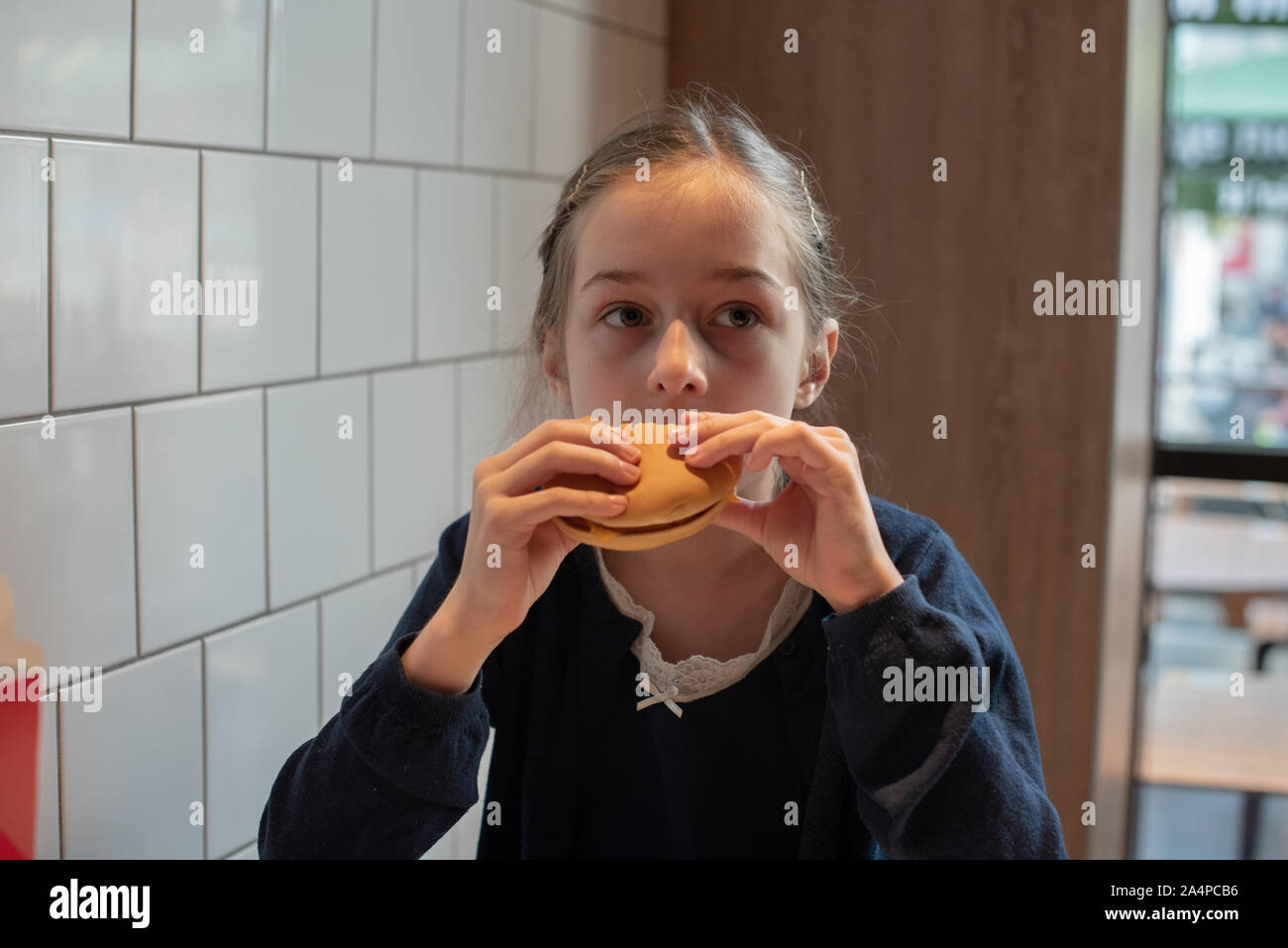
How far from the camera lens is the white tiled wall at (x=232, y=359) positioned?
2.69 feet

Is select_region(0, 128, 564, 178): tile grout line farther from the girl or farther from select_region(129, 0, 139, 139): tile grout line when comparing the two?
the girl

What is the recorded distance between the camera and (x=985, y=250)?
5.35ft

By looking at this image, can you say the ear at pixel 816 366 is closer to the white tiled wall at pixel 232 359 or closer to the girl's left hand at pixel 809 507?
the girl's left hand at pixel 809 507

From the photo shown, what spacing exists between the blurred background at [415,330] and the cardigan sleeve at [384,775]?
5.6 inches

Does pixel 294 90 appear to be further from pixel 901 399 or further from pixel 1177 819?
pixel 1177 819

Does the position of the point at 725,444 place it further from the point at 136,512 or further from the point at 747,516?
the point at 136,512

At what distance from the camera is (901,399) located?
170 centimetres

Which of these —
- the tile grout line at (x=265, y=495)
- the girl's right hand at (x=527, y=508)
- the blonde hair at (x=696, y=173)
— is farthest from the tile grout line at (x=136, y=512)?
the blonde hair at (x=696, y=173)

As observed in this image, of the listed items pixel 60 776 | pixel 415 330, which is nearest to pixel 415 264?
pixel 415 330

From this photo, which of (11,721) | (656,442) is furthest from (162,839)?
(656,442)

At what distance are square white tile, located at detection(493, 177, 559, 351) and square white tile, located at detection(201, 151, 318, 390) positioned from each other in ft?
1.14

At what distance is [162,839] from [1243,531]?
9.22 ft

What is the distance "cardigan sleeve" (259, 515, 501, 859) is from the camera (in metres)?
0.85

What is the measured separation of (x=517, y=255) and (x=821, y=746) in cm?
73
